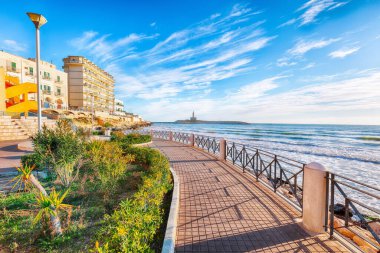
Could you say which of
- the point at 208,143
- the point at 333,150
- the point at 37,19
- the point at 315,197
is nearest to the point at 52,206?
the point at 315,197

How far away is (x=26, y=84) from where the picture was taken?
2031 centimetres

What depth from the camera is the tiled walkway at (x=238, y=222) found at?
3455mm

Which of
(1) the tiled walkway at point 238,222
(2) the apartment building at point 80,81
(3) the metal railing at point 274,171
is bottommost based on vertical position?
(1) the tiled walkway at point 238,222

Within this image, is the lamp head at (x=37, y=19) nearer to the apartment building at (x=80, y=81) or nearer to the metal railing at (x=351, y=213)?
the metal railing at (x=351, y=213)

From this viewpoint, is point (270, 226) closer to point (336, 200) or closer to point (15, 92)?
point (336, 200)

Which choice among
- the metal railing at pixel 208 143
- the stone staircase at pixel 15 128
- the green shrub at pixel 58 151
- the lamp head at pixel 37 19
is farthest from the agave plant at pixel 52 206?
the stone staircase at pixel 15 128

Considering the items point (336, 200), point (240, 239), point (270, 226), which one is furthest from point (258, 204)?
point (336, 200)

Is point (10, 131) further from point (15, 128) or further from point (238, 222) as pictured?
point (238, 222)

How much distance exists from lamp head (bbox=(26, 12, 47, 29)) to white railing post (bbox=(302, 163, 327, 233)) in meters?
11.1

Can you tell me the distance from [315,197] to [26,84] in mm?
26853

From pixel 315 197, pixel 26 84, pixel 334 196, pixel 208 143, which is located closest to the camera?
pixel 315 197

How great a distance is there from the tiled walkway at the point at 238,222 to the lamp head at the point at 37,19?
8.97 metres

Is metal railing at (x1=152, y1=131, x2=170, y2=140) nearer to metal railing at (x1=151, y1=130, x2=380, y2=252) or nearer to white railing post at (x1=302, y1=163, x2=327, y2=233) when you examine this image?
metal railing at (x1=151, y1=130, x2=380, y2=252)

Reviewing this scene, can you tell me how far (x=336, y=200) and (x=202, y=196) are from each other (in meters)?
7.64
